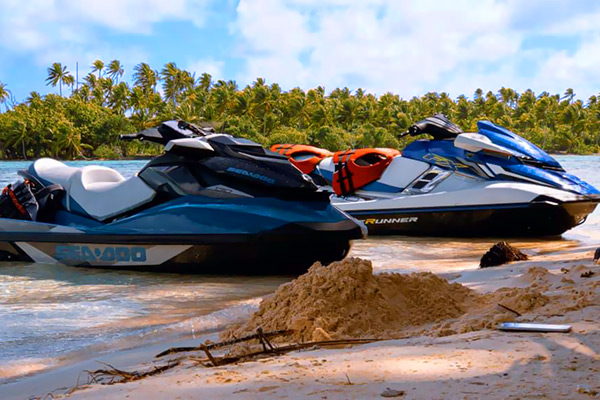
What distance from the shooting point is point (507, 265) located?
16.5 ft

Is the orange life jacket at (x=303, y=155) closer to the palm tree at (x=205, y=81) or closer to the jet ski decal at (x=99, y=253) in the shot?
the jet ski decal at (x=99, y=253)

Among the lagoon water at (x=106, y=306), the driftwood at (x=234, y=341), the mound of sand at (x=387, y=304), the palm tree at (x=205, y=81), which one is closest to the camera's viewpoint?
the driftwood at (x=234, y=341)

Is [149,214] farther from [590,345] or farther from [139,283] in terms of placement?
[590,345]

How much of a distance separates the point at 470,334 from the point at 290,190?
8.42 feet

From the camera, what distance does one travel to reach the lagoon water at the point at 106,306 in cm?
329

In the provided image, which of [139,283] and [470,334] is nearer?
[470,334]

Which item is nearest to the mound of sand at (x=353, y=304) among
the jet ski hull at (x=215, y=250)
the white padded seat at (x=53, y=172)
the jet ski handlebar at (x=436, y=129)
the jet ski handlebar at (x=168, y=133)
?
the jet ski hull at (x=215, y=250)

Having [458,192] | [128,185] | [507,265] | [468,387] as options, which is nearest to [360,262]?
[468,387]

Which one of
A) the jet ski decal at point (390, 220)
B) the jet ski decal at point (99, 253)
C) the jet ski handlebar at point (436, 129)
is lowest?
the jet ski decal at point (99, 253)

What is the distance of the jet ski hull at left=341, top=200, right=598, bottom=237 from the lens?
7.46 meters

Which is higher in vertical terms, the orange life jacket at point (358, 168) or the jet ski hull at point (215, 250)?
the orange life jacket at point (358, 168)

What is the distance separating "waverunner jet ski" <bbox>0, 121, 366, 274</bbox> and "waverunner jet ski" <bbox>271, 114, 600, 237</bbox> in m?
2.46

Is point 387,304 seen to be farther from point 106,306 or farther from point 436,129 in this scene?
point 436,129

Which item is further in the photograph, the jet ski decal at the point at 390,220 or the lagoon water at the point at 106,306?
the jet ski decal at the point at 390,220
